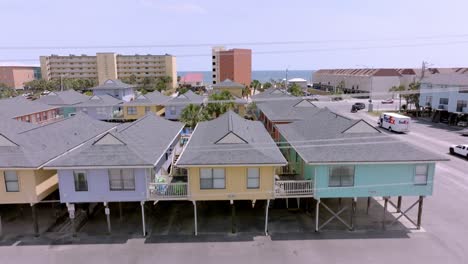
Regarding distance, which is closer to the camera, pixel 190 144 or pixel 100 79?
pixel 190 144

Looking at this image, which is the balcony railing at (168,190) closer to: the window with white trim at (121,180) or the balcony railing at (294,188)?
the window with white trim at (121,180)

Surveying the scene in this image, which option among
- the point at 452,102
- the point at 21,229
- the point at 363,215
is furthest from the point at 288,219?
the point at 452,102

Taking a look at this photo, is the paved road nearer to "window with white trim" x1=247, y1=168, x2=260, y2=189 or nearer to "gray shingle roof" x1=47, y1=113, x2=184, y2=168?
"window with white trim" x1=247, y1=168, x2=260, y2=189

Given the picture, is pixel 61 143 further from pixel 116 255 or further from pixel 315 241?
pixel 315 241

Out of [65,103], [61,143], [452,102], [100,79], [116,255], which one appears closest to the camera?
[116,255]

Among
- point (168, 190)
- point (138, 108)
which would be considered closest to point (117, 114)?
point (138, 108)

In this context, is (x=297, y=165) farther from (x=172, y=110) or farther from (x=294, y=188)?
(x=172, y=110)
